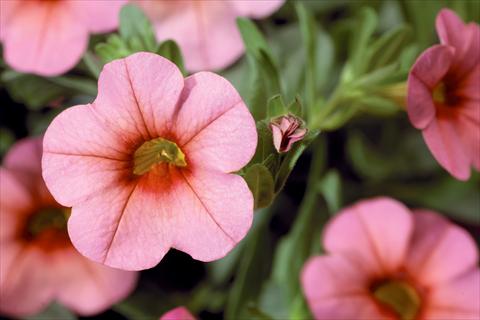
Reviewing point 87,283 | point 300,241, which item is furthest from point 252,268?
point 87,283

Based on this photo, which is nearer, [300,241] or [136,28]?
[136,28]

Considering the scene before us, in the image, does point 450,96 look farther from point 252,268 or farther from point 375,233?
point 252,268

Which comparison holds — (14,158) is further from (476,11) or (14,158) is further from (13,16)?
(476,11)

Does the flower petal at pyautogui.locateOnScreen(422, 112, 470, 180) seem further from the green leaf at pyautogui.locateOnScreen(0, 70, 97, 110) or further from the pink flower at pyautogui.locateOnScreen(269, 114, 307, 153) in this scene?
the green leaf at pyautogui.locateOnScreen(0, 70, 97, 110)

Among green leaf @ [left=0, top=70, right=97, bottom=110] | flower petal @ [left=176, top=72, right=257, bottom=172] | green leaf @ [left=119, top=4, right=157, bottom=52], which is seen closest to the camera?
flower petal @ [left=176, top=72, right=257, bottom=172]

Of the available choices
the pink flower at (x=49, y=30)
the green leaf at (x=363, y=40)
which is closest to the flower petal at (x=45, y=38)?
the pink flower at (x=49, y=30)

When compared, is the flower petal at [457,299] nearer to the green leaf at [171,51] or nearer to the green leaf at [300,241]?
the green leaf at [300,241]

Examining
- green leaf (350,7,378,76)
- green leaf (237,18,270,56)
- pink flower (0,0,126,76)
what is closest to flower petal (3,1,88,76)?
pink flower (0,0,126,76)

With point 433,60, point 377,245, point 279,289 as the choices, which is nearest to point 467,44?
A: point 433,60
